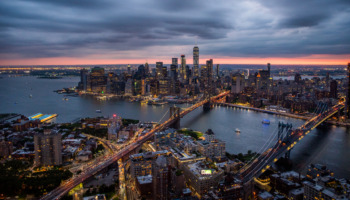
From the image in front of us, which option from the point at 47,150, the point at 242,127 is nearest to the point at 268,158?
the point at 242,127

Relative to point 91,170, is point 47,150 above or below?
above

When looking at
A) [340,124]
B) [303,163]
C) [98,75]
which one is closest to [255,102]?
[340,124]

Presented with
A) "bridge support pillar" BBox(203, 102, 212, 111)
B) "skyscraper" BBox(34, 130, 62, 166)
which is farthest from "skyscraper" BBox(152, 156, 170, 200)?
"bridge support pillar" BBox(203, 102, 212, 111)

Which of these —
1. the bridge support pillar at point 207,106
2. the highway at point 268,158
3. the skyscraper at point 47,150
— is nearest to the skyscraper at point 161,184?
the highway at point 268,158

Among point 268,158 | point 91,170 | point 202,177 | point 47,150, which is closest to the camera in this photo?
point 202,177

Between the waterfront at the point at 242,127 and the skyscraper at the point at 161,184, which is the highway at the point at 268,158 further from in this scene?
the skyscraper at the point at 161,184

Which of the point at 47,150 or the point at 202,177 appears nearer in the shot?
the point at 202,177

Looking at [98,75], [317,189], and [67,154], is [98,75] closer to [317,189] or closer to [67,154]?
[67,154]

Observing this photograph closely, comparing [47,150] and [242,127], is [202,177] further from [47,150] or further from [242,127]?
[242,127]

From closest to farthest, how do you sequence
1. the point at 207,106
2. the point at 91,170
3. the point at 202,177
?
1. the point at 202,177
2. the point at 91,170
3. the point at 207,106
